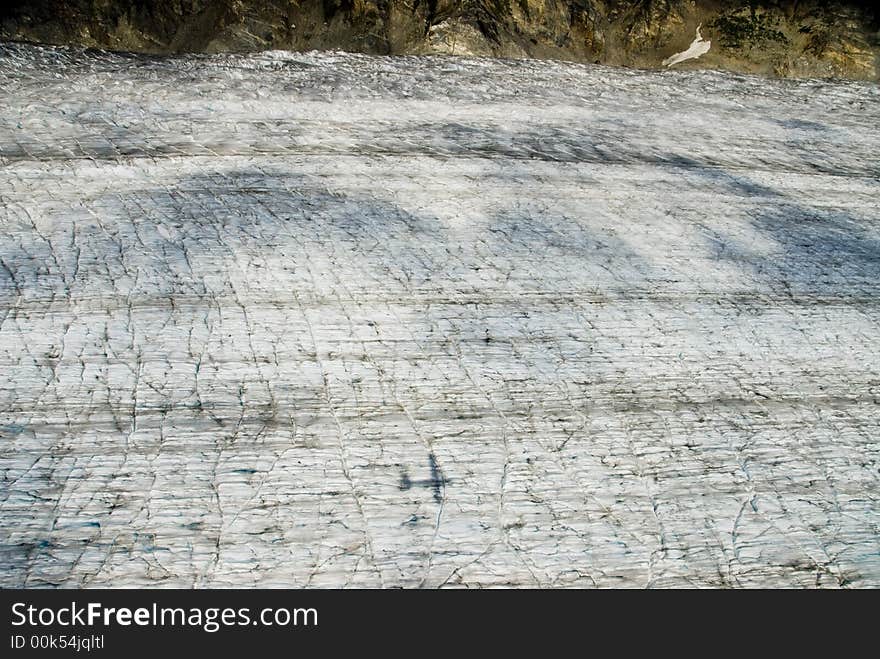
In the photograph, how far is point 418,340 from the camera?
1.77m

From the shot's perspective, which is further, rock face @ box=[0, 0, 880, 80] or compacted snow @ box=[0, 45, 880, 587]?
rock face @ box=[0, 0, 880, 80]

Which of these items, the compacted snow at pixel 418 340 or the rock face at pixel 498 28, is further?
the rock face at pixel 498 28

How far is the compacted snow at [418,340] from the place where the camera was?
1.38 m

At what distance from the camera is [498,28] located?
3.31 m

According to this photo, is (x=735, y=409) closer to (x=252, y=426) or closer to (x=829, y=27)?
(x=252, y=426)

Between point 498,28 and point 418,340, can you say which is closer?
point 418,340

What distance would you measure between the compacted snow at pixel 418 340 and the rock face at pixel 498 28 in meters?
0.32

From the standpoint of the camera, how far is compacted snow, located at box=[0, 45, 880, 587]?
1.38 m

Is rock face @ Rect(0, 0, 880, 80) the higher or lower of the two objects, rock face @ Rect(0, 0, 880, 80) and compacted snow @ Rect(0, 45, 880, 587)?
the higher

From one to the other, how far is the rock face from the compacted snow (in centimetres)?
32

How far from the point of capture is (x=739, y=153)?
8.84 feet

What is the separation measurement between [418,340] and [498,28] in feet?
6.55

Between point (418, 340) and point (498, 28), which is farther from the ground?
point (498, 28)
